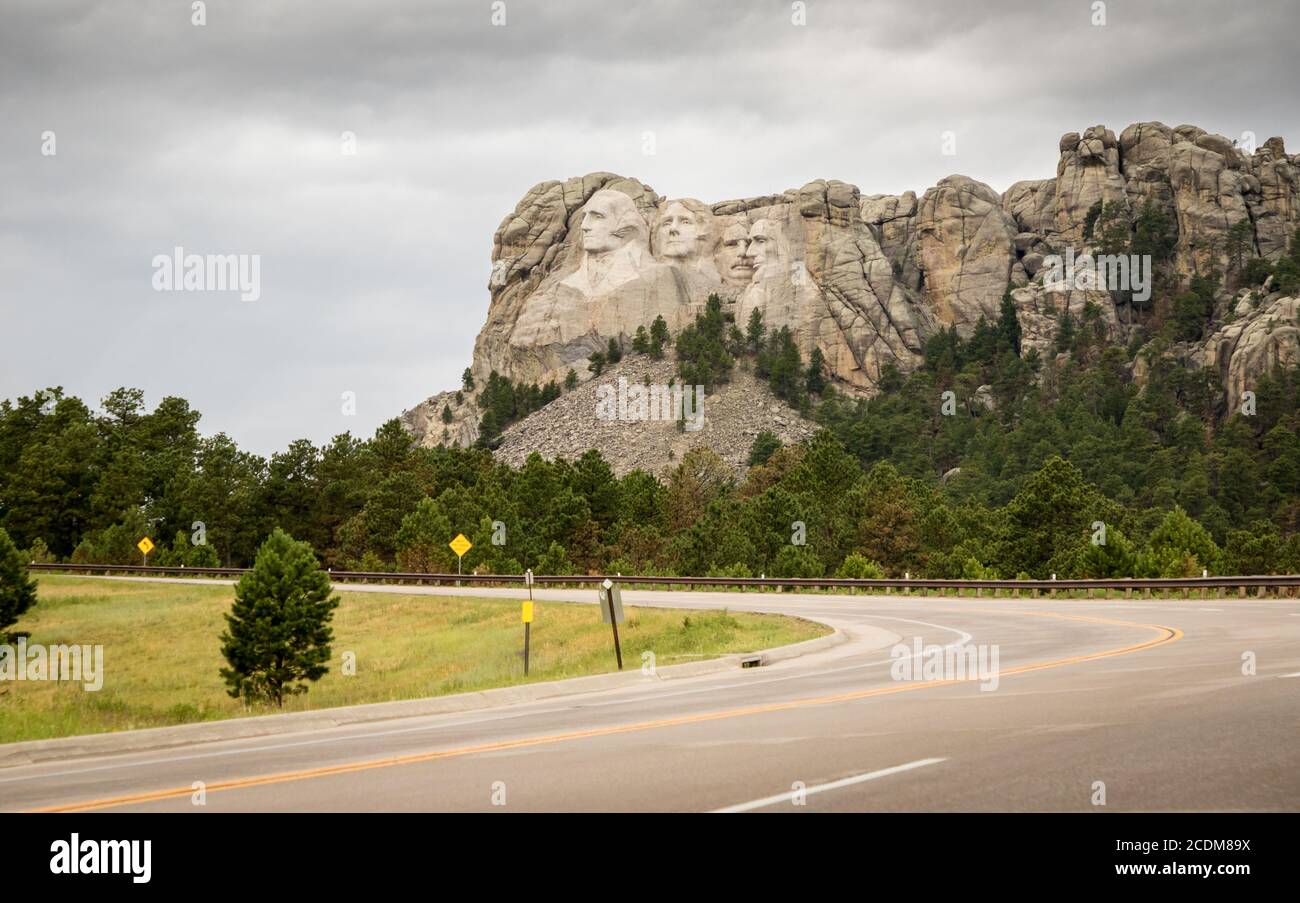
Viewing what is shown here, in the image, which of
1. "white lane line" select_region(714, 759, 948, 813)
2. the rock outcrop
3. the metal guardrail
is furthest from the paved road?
the rock outcrop

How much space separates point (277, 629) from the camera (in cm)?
3441

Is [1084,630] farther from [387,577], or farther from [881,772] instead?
[387,577]

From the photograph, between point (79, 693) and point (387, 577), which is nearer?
point (79, 693)

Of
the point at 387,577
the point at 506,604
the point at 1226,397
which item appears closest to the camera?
the point at 506,604

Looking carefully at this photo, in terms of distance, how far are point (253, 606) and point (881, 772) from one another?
97.3ft

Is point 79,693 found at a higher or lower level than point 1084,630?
lower

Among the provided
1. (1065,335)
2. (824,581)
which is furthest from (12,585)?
(1065,335)

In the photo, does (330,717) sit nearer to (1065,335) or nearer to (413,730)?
(413,730)

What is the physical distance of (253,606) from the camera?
115 ft

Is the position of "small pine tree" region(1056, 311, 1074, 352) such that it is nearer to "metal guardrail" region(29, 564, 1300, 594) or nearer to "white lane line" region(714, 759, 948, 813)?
"metal guardrail" region(29, 564, 1300, 594)

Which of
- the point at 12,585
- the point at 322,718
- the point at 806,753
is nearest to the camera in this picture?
the point at 806,753

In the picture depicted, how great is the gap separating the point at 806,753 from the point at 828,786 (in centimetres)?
160
